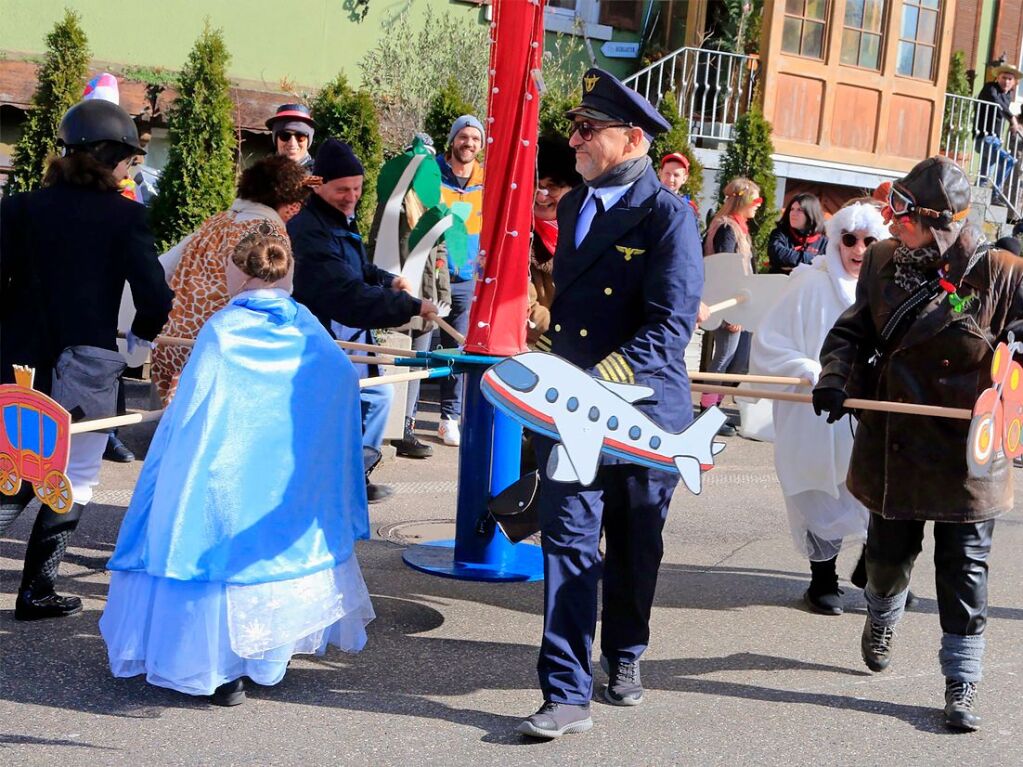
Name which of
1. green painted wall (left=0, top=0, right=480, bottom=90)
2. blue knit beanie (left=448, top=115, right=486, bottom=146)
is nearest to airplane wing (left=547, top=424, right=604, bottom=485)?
blue knit beanie (left=448, top=115, right=486, bottom=146)

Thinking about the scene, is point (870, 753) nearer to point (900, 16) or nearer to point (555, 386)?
point (555, 386)

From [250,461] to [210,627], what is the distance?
0.51m

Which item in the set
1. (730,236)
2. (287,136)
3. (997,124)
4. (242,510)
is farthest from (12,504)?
(997,124)

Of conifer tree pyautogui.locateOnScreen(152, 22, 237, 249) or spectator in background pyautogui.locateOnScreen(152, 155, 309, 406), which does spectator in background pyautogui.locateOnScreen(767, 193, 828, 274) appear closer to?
conifer tree pyautogui.locateOnScreen(152, 22, 237, 249)

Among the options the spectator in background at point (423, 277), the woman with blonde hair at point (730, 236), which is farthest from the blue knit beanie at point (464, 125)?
the woman with blonde hair at point (730, 236)

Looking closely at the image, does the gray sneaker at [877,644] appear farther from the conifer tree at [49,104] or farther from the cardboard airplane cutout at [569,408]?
the conifer tree at [49,104]

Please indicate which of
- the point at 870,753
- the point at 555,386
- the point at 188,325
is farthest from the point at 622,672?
the point at 188,325

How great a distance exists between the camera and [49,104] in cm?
1149

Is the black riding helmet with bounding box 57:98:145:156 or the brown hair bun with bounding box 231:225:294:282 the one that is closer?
the brown hair bun with bounding box 231:225:294:282

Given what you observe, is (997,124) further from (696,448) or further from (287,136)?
(696,448)

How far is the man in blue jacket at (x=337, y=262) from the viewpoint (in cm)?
599

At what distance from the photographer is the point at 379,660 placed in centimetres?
492

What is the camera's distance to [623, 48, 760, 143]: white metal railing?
16.4 meters

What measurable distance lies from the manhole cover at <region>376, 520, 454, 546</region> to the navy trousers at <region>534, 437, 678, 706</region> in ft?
7.14
